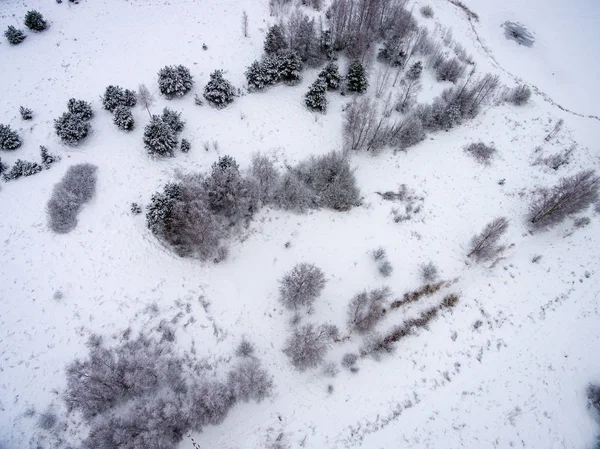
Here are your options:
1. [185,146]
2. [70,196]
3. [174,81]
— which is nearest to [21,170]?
[70,196]

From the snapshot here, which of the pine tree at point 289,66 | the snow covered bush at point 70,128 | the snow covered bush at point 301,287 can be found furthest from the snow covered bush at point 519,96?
the snow covered bush at point 70,128

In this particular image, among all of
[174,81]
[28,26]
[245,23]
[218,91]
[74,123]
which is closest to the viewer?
[74,123]

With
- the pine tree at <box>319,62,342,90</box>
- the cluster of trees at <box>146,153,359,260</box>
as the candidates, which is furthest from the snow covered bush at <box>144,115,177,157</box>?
the pine tree at <box>319,62,342,90</box>

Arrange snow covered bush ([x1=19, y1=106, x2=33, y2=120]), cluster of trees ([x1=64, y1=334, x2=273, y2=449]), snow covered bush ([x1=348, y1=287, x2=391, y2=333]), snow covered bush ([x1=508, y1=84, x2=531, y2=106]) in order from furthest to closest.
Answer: snow covered bush ([x1=508, y1=84, x2=531, y2=106]), snow covered bush ([x1=19, y1=106, x2=33, y2=120]), snow covered bush ([x1=348, y1=287, x2=391, y2=333]), cluster of trees ([x1=64, y1=334, x2=273, y2=449])

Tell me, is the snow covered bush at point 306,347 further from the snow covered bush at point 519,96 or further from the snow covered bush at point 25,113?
the snow covered bush at point 519,96

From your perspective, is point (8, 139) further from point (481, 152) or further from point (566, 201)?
point (566, 201)

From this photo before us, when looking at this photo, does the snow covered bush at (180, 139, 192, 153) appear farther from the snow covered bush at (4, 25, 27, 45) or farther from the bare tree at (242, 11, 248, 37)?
the snow covered bush at (4, 25, 27, 45)
